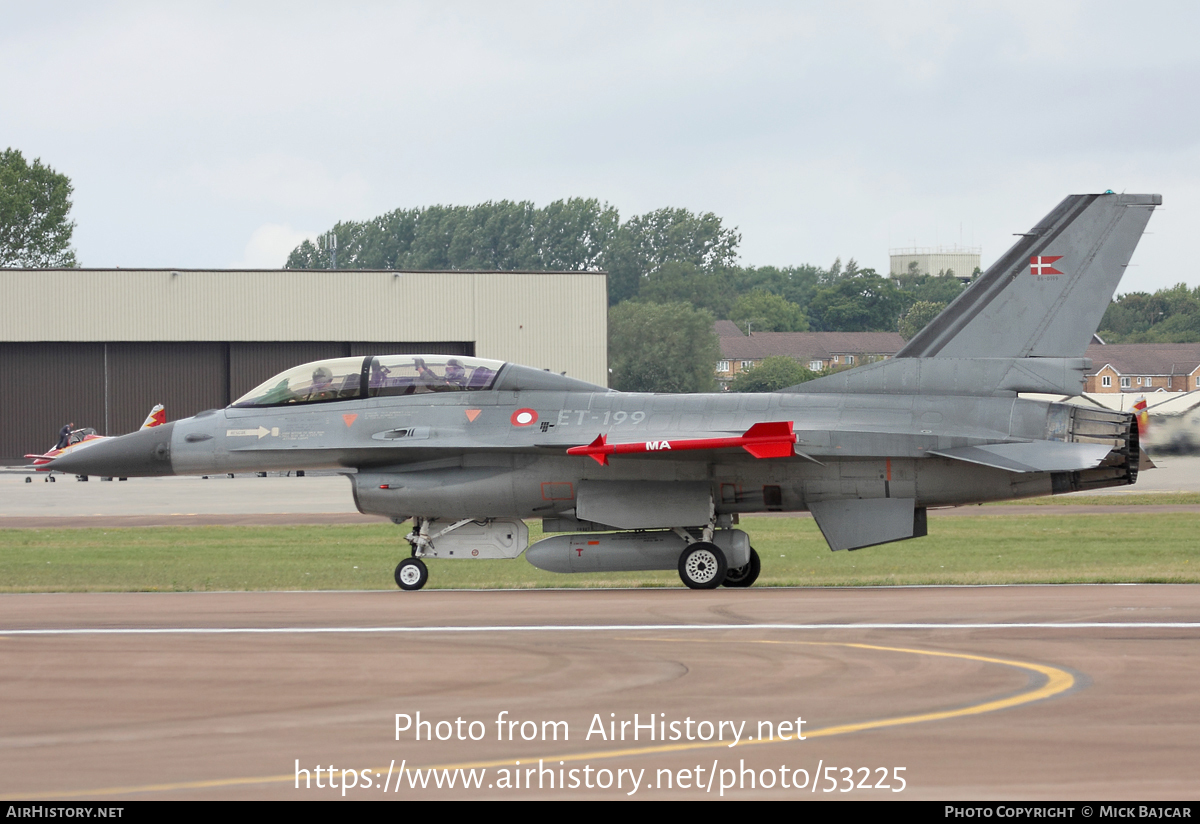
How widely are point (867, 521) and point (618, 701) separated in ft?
27.6

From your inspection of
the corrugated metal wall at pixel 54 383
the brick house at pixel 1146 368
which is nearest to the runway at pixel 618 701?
the corrugated metal wall at pixel 54 383

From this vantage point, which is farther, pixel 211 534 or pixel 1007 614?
pixel 211 534

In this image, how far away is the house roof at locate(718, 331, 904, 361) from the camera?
137m

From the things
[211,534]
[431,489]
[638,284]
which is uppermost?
[638,284]

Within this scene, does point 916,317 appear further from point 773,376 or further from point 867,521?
point 867,521

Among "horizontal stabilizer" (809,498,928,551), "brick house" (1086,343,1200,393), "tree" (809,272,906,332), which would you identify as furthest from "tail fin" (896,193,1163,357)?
"tree" (809,272,906,332)

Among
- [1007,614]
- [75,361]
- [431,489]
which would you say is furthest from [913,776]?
[75,361]

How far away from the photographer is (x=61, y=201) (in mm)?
100562

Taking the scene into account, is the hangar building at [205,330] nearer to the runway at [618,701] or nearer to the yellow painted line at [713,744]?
the runway at [618,701]

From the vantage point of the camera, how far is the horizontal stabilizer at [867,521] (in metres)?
15.7

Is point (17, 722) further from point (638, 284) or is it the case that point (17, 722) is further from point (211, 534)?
point (638, 284)

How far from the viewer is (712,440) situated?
49.3 ft

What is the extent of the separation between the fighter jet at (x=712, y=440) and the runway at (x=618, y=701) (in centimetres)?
286

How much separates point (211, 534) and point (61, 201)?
82.7 m
